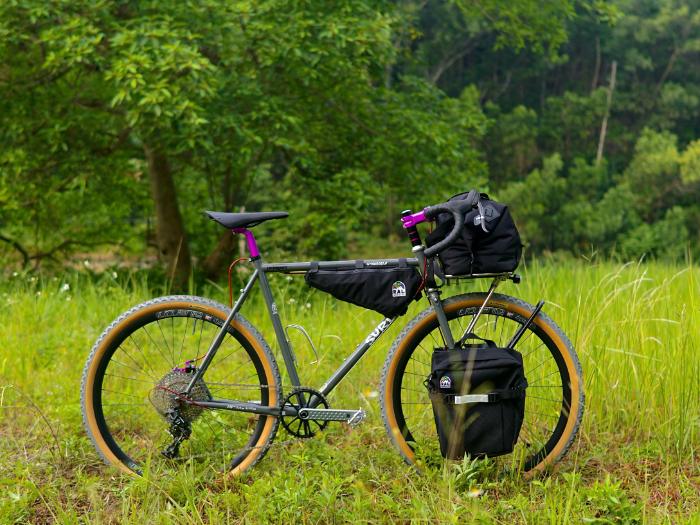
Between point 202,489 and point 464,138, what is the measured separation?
Answer: 300 inches

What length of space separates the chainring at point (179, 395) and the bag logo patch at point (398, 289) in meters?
0.81

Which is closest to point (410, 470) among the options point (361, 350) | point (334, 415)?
point (334, 415)

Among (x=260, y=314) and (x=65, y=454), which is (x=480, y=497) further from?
(x=260, y=314)

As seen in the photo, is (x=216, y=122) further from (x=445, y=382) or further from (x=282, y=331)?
(x=445, y=382)

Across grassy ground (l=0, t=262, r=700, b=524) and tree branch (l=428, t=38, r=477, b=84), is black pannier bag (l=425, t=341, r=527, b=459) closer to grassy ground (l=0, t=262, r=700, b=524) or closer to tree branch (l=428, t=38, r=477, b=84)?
grassy ground (l=0, t=262, r=700, b=524)

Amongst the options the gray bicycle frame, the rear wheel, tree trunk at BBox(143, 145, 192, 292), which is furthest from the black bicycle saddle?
tree trunk at BBox(143, 145, 192, 292)

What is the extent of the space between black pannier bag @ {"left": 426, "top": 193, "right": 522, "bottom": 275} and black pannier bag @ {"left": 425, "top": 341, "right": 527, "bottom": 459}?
0.29 meters

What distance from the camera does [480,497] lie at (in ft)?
A: 9.13

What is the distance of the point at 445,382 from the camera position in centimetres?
277

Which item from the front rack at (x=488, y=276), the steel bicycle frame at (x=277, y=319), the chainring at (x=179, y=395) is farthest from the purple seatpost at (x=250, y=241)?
the front rack at (x=488, y=276)

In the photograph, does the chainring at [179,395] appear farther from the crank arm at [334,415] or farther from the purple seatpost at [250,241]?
the purple seatpost at [250,241]

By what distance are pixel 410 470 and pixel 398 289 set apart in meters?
0.69

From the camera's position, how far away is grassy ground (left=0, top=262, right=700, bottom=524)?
2.68 metres

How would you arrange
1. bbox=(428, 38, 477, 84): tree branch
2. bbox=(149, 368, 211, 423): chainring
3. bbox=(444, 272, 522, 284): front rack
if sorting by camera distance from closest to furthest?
bbox=(444, 272, 522, 284): front rack, bbox=(149, 368, 211, 423): chainring, bbox=(428, 38, 477, 84): tree branch
